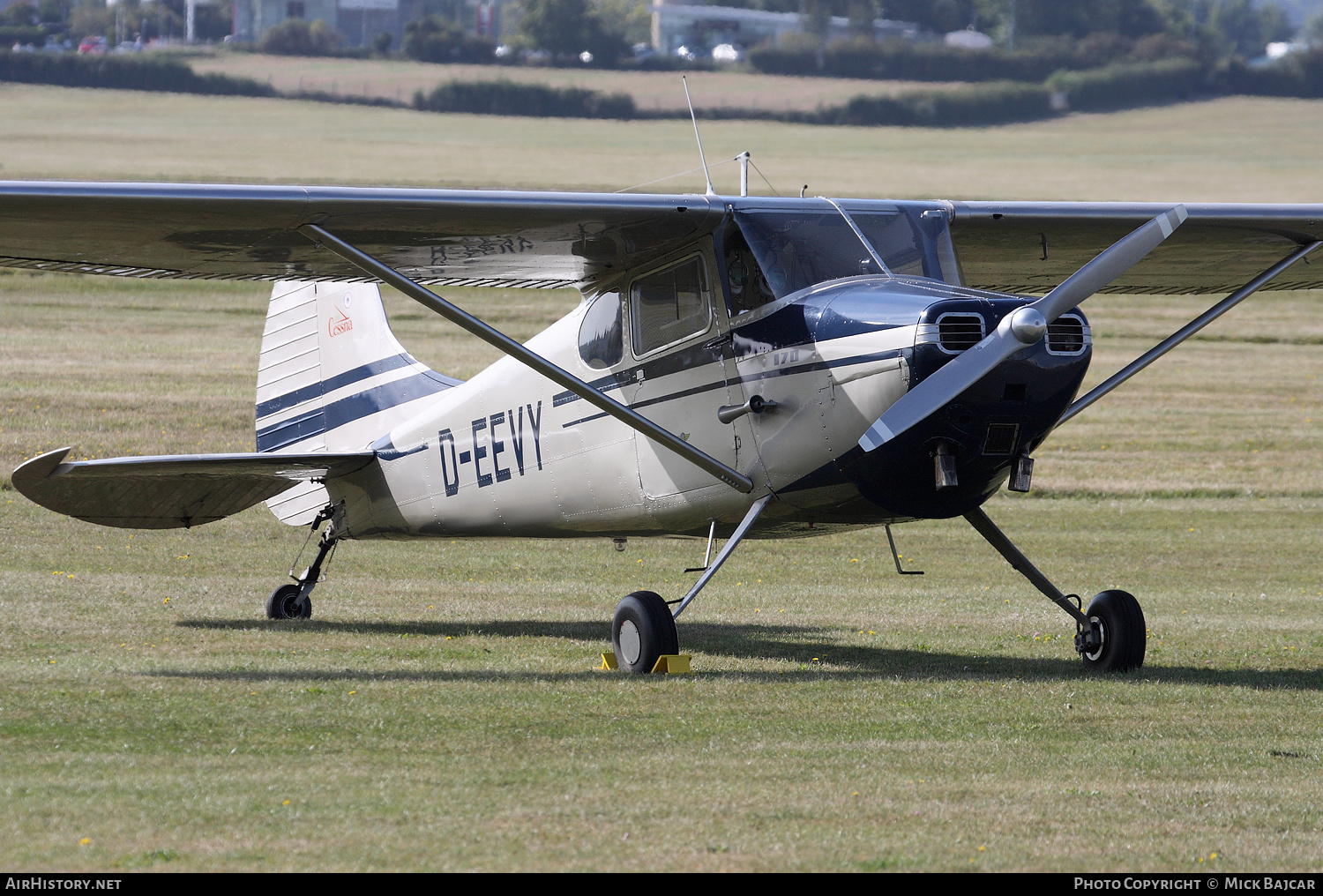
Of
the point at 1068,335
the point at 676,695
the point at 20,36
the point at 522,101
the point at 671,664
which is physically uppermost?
the point at 20,36

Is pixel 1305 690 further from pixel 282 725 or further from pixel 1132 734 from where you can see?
pixel 282 725

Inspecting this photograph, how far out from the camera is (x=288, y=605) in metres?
12.7

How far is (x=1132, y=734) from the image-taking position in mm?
8070

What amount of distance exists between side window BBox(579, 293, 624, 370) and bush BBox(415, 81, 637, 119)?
254 feet

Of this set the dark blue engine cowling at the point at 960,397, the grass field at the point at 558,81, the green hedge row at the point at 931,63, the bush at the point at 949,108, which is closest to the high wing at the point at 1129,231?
the dark blue engine cowling at the point at 960,397

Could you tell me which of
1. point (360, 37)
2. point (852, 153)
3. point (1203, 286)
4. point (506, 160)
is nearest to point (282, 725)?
point (1203, 286)

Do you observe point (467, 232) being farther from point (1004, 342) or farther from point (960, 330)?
point (1004, 342)

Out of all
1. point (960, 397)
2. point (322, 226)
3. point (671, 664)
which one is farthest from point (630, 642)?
point (322, 226)

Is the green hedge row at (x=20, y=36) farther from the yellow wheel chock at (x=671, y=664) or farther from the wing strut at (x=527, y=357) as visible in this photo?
the yellow wheel chock at (x=671, y=664)

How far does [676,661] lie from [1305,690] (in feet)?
12.3

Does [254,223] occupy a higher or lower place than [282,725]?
higher

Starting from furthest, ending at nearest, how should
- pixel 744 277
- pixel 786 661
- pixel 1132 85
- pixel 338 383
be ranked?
pixel 1132 85 < pixel 338 383 < pixel 786 661 < pixel 744 277

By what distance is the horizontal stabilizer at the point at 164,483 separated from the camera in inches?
430

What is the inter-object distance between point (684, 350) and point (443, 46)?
10621 cm
